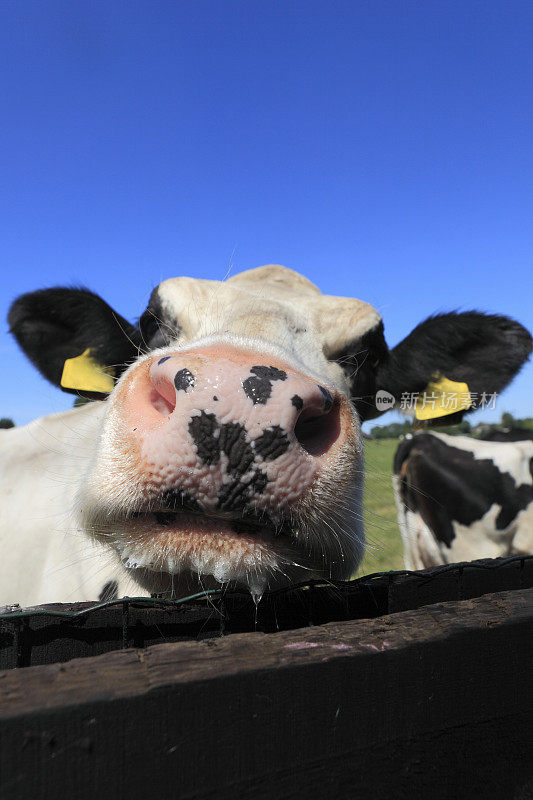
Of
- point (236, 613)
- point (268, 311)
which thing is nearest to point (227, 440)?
point (236, 613)

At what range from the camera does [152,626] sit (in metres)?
1.10

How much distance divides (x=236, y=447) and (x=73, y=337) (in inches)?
98.1

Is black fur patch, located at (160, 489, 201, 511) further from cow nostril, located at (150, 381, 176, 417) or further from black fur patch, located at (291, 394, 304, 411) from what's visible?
black fur patch, located at (291, 394, 304, 411)

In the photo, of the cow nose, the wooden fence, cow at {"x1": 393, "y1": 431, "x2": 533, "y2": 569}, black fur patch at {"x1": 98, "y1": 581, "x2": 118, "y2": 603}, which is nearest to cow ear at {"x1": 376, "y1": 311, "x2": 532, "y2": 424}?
black fur patch at {"x1": 98, "y1": 581, "x2": 118, "y2": 603}

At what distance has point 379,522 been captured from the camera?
2.06 m

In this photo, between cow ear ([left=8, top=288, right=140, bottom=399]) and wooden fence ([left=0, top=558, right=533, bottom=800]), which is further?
cow ear ([left=8, top=288, right=140, bottom=399])

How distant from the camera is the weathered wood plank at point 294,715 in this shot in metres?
0.56

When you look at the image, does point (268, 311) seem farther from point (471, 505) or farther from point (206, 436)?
point (471, 505)

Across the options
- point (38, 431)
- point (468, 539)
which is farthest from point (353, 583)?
point (468, 539)

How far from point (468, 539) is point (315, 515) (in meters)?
7.68

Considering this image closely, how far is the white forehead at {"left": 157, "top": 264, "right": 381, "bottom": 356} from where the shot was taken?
2256 mm

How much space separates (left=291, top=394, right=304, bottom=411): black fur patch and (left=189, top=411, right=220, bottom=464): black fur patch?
182 mm

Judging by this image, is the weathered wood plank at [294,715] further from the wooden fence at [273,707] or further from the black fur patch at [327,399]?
the black fur patch at [327,399]

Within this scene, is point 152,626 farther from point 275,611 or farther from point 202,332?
point 202,332
